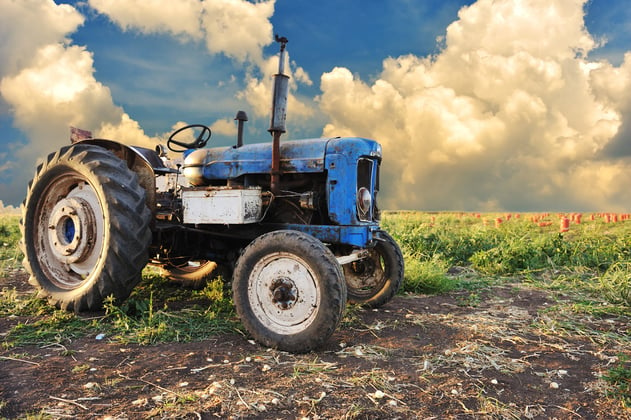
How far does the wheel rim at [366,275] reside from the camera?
16.3 feet

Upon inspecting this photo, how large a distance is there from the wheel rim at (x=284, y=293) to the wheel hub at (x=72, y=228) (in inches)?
73.8

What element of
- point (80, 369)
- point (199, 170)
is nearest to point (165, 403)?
point (80, 369)

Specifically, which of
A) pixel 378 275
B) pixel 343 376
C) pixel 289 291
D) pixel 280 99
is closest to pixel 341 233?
pixel 289 291

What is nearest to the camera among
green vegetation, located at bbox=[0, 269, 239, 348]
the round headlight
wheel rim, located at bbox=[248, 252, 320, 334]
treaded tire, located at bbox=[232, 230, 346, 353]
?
treaded tire, located at bbox=[232, 230, 346, 353]

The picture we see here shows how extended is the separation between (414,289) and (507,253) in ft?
8.32

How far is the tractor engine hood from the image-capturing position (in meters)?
4.17

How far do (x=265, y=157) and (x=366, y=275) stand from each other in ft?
5.74

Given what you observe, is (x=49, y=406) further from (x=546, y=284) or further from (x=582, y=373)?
(x=546, y=284)

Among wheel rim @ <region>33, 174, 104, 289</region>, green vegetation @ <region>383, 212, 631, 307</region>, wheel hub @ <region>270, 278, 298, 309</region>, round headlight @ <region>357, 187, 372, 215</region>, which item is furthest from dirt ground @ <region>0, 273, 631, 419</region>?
green vegetation @ <region>383, 212, 631, 307</region>

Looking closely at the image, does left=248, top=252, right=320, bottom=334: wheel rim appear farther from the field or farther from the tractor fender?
the tractor fender

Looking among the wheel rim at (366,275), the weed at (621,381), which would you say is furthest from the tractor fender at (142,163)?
the weed at (621,381)

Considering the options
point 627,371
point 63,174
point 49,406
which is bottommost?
point 49,406

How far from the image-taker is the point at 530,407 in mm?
2629

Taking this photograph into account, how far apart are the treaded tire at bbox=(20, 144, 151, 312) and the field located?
0.89 feet
